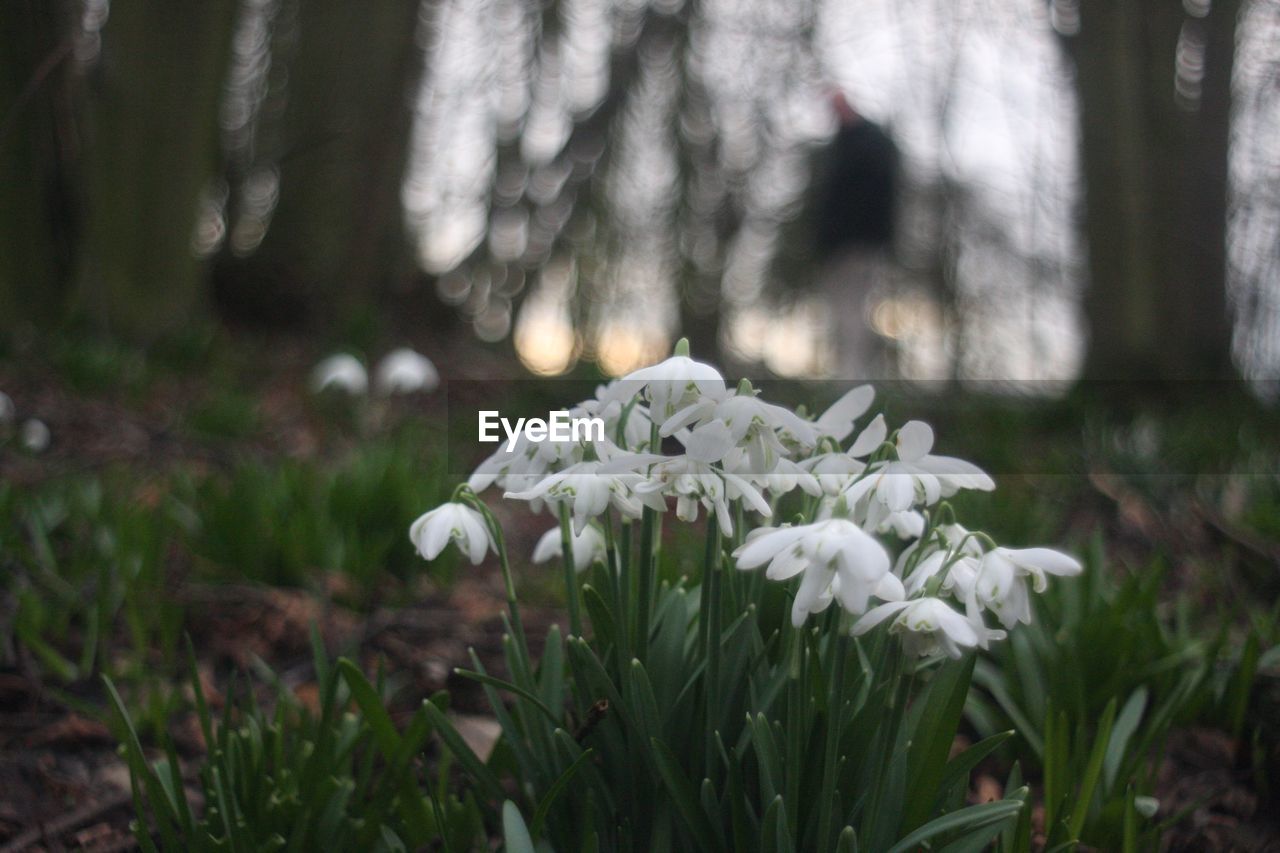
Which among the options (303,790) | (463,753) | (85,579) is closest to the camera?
(463,753)

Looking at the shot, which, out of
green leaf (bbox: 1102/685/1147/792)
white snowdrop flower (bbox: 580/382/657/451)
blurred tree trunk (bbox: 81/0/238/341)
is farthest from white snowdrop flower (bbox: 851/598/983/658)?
blurred tree trunk (bbox: 81/0/238/341)

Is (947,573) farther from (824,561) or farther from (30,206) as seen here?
(30,206)

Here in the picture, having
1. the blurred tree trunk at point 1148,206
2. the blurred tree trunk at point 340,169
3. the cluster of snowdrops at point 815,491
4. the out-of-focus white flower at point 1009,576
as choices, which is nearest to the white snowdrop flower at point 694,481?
the cluster of snowdrops at point 815,491

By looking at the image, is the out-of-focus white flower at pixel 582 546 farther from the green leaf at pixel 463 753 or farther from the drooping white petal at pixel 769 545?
the drooping white petal at pixel 769 545

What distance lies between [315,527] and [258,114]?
7.24m

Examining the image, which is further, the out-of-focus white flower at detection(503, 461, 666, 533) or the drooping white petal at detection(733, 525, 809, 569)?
the out-of-focus white flower at detection(503, 461, 666, 533)

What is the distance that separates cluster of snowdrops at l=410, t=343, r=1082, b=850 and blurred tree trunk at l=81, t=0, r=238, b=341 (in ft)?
15.7

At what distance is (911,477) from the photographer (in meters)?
0.99

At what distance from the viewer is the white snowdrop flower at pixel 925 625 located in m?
0.93

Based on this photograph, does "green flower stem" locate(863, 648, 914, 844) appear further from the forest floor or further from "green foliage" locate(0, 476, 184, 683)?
"green foliage" locate(0, 476, 184, 683)

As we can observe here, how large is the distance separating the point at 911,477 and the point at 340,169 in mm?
6795

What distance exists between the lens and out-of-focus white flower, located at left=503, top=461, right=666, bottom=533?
1033 mm

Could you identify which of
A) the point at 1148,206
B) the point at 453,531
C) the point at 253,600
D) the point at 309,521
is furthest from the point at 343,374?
the point at 1148,206

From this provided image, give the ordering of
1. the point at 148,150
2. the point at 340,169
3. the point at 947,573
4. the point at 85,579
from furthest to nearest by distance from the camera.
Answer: the point at 340,169
the point at 148,150
the point at 85,579
the point at 947,573
